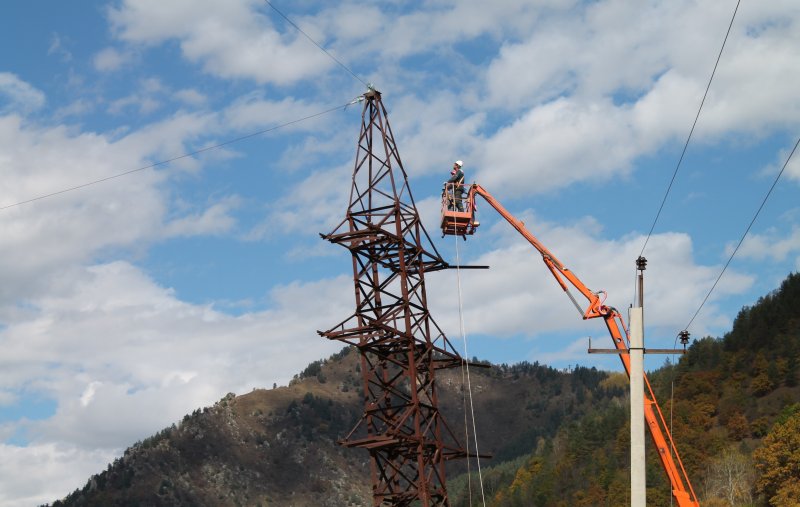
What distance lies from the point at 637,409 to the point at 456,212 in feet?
69.5

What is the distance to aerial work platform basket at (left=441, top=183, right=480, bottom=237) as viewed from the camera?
49281 mm

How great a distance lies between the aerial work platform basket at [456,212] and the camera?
49281 millimetres

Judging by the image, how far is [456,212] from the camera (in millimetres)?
49250

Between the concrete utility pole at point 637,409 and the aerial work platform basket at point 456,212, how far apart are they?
64.7 feet

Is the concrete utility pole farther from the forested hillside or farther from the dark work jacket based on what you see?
the forested hillside

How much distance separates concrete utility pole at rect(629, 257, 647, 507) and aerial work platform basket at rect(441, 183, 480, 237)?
19709 mm

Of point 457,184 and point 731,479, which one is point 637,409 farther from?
point 731,479

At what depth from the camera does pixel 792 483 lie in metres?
97.8

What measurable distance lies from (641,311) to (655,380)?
164 metres

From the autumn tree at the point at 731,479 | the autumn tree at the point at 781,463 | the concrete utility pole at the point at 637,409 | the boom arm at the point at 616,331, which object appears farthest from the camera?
the autumn tree at the point at 731,479

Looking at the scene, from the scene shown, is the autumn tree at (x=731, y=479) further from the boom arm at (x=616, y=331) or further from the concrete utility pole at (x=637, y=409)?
the concrete utility pole at (x=637, y=409)

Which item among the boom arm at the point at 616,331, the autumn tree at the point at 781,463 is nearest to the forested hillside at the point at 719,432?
the autumn tree at the point at 781,463

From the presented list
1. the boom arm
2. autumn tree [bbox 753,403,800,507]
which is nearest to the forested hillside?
autumn tree [bbox 753,403,800,507]

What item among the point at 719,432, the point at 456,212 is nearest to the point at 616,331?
the point at 456,212
